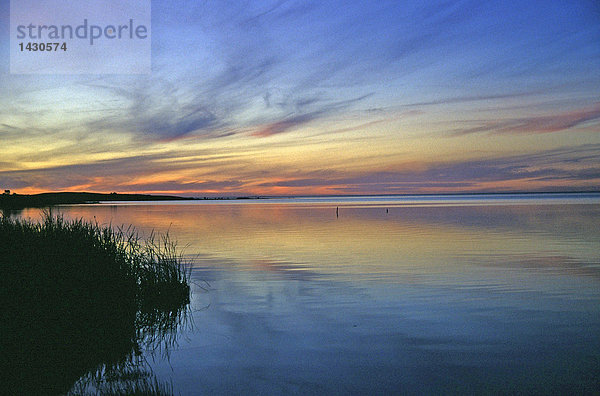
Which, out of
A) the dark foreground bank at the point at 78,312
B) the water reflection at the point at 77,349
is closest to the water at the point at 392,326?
the water reflection at the point at 77,349

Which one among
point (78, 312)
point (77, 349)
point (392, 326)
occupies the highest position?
point (78, 312)

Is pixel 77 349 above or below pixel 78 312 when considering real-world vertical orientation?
below

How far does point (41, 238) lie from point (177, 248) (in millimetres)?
18526

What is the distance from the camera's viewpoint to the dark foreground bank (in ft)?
31.0

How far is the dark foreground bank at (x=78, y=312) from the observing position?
9453mm

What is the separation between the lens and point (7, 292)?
11320 millimetres

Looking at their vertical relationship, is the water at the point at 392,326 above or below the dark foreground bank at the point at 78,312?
below

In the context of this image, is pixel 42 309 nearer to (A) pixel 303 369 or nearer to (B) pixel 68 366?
(B) pixel 68 366

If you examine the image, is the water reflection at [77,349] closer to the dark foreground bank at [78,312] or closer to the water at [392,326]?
the dark foreground bank at [78,312]

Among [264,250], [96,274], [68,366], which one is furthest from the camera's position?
[264,250]

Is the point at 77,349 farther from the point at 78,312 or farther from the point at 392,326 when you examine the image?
the point at 392,326

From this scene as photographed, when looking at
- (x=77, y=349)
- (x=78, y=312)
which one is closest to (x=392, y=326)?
(x=77, y=349)

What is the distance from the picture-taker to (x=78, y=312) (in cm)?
1192

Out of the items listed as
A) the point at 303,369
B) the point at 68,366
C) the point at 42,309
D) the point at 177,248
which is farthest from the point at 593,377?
the point at 177,248
